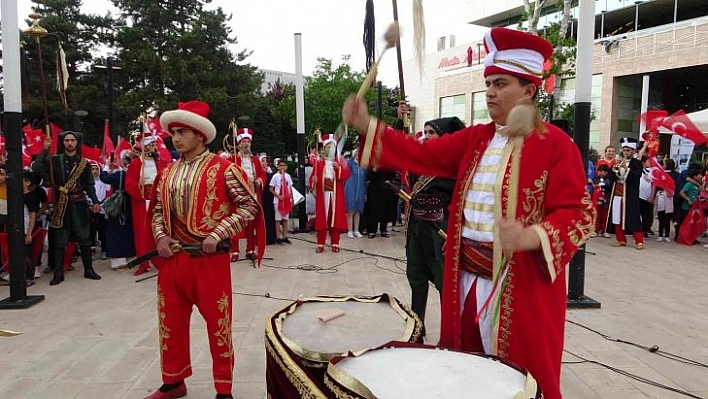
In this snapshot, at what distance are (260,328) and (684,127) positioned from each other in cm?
884

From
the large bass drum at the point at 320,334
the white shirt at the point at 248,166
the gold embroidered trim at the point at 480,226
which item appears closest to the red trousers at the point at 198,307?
the large bass drum at the point at 320,334

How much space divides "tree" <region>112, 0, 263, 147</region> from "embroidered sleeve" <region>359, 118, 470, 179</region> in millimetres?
25026

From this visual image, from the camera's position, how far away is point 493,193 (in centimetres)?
205

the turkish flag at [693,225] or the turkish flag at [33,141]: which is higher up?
the turkish flag at [33,141]

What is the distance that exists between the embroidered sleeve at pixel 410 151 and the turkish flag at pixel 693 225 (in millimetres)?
9657

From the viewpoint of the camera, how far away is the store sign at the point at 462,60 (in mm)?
36000

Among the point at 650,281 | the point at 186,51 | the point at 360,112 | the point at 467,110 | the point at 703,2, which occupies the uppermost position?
the point at 703,2

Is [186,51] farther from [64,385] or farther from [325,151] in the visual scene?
[64,385]

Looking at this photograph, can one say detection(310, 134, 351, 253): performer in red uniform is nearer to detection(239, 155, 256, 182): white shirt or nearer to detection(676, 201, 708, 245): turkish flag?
detection(239, 155, 256, 182): white shirt

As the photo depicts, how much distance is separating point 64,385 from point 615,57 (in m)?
28.6

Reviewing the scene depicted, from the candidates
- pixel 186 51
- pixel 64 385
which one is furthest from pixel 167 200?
pixel 186 51

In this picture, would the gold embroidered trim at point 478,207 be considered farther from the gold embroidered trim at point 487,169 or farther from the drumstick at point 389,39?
the drumstick at point 389,39

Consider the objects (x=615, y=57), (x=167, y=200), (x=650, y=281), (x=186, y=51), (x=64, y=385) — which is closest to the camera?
(x=167, y=200)

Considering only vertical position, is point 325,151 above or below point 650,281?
above
